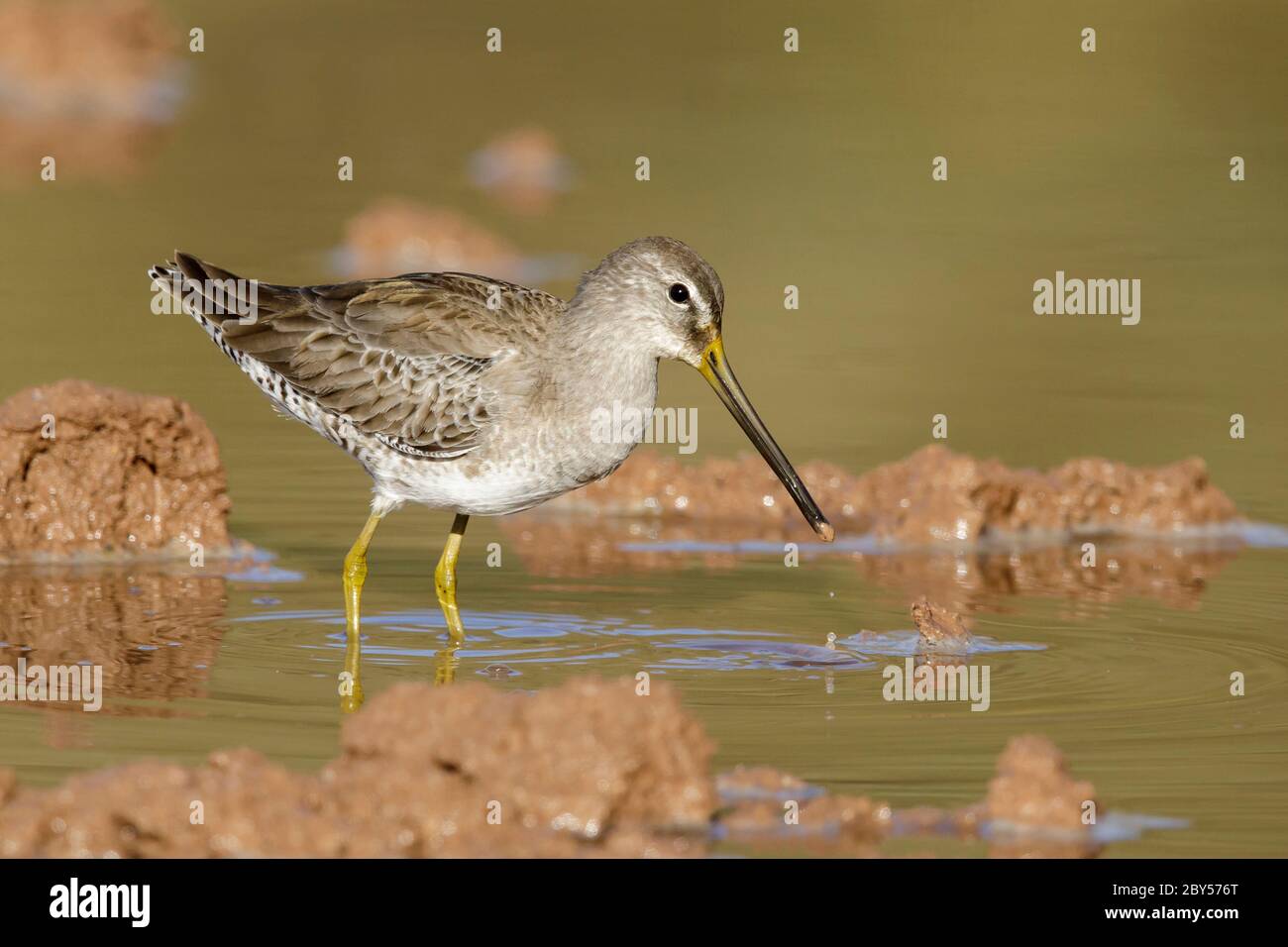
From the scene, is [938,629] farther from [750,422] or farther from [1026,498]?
[1026,498]

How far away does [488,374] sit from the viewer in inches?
344

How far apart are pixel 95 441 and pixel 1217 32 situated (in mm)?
15457

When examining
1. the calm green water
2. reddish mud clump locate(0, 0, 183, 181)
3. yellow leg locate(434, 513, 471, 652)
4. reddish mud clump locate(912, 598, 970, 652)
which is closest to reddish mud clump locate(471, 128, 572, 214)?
the calm green water

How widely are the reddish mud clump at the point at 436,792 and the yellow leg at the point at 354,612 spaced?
1562 millimetres

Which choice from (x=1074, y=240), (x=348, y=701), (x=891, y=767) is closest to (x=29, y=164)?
(x=1074, y=240)

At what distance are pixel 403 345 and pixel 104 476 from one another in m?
1.52

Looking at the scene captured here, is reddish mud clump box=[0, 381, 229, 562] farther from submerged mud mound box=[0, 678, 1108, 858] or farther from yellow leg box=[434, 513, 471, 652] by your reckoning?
submerged mud mound box=[0, 678, 1108, 858]

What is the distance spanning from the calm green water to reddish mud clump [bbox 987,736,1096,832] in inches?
10.7

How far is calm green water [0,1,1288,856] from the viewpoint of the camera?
24.8ft

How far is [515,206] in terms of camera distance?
57.2 feet

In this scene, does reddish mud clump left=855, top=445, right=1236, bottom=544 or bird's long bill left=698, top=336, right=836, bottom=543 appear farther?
reddish mud clump left=855, top=445, right=1236, bottom=544

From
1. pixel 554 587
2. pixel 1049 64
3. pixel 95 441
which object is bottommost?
pixel 554 587
